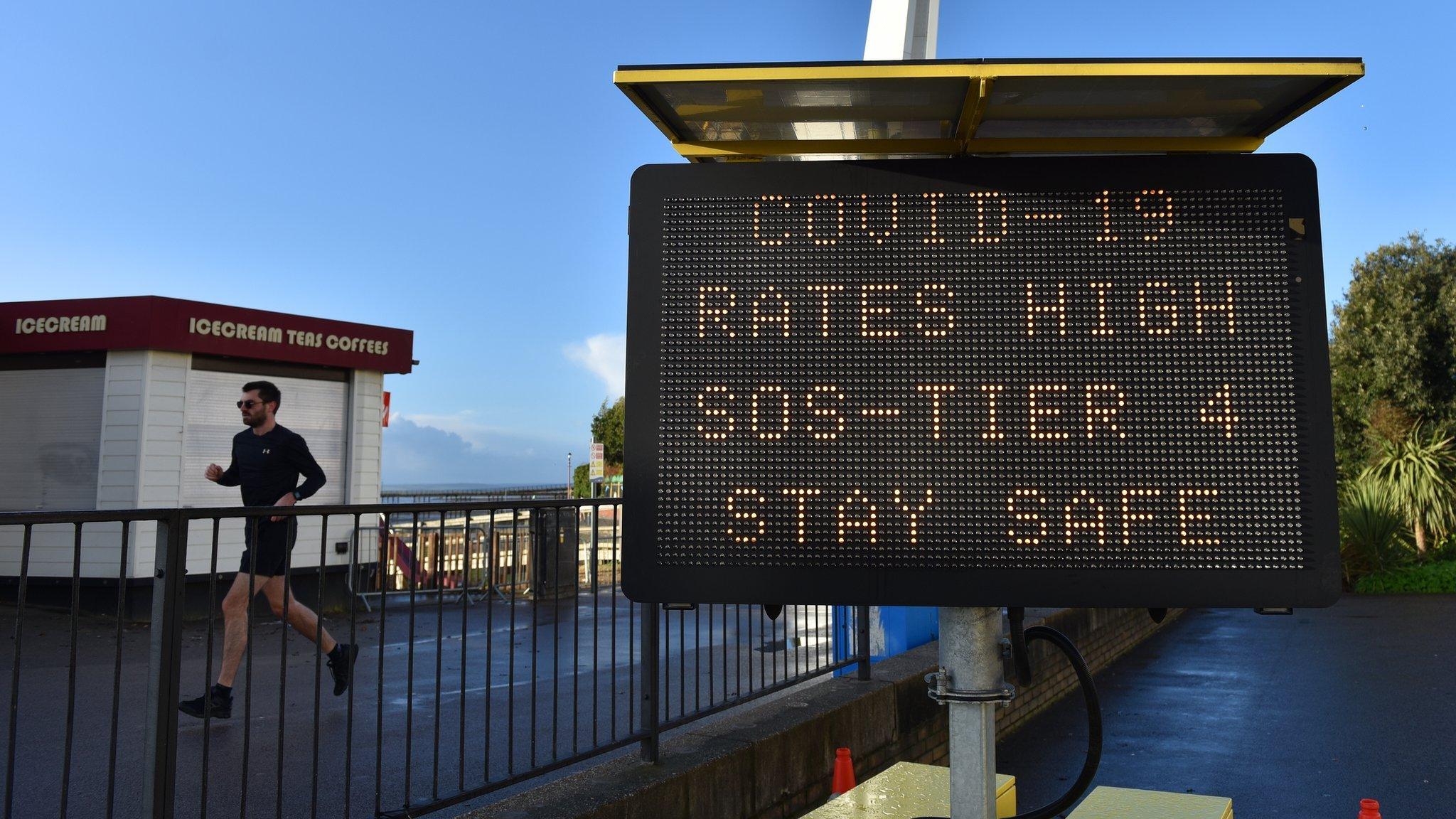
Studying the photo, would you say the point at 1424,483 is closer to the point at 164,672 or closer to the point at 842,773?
the point at 842,773

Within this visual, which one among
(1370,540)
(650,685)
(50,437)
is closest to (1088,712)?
(650,685)

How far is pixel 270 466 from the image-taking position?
7309 millimetres

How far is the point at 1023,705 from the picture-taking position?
819 centimetres

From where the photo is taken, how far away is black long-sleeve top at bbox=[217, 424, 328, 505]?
7.24m

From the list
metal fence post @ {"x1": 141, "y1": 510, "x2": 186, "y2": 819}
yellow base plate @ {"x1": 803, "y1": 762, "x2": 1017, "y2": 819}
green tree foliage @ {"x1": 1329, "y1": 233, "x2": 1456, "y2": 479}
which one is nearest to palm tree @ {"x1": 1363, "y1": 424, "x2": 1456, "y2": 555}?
green tree foliage @ {"x1": 1329, "y1": 233, "x2": 1456, "y2": 479}

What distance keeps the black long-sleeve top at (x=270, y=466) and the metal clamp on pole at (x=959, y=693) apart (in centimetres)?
576

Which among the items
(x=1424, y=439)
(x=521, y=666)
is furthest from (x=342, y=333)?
(x=1424, y=439)

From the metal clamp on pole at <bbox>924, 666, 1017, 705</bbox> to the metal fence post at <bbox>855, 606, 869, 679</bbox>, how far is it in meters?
3.78

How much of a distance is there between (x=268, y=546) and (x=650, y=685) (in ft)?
6.98

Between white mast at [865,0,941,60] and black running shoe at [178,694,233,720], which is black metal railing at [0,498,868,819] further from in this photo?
white mast at [865,0,941,60]

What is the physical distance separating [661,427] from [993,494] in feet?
2.47

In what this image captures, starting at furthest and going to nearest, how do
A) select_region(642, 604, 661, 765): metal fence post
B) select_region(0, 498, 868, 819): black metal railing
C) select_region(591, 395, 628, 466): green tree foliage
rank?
select_region(591, 395, 628, 466): green tree foliage, select_region(642, 604, 661, 765): metal fence post, select_region(0, 498, 868, 819): black metal railing

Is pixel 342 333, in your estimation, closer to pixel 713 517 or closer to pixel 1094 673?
pixel 1094 673

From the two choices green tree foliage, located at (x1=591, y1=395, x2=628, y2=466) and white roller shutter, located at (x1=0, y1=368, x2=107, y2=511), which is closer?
white roller shutter, located at (x1=0, y1=368, x2=107, y2=511)
